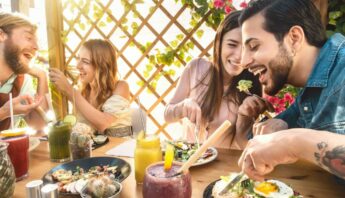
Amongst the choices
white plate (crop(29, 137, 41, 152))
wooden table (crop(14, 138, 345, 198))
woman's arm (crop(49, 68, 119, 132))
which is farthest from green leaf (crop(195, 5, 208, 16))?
white plate (crop(29, 137, 41, 152))

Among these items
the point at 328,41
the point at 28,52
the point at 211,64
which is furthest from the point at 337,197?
the point at 28,52

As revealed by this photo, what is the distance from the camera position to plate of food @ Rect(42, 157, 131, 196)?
738mm

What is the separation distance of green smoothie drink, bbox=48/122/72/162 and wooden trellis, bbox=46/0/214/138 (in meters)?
1.30

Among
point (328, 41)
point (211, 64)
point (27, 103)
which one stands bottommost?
point (27, 103)

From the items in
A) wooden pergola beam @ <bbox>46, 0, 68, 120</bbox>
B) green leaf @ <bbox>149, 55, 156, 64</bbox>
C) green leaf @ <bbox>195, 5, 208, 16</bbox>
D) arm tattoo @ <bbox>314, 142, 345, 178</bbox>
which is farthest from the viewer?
wooden pergola beam @ <bbox>46, 0, 68, 120</bbox>

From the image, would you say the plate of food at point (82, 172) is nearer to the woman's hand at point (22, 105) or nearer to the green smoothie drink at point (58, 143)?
the green smoothie drink at point (58, 143)

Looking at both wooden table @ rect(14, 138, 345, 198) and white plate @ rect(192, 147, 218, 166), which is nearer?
wooden table @ rect(14, 138, 345, 198)

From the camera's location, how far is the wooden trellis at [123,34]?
85.2 inches

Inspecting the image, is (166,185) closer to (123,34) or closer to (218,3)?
(218,3)

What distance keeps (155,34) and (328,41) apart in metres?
1.48

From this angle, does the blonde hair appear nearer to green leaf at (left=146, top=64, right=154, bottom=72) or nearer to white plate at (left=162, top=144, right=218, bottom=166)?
green leaf at (left=146, top=64, right=154, bottom=72)

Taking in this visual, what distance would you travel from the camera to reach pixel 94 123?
156 cm

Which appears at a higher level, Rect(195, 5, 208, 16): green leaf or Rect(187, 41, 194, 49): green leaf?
Rect(195, 5, 208, 16): green leaf

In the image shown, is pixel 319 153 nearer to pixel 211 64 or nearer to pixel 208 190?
pixel 208 190
